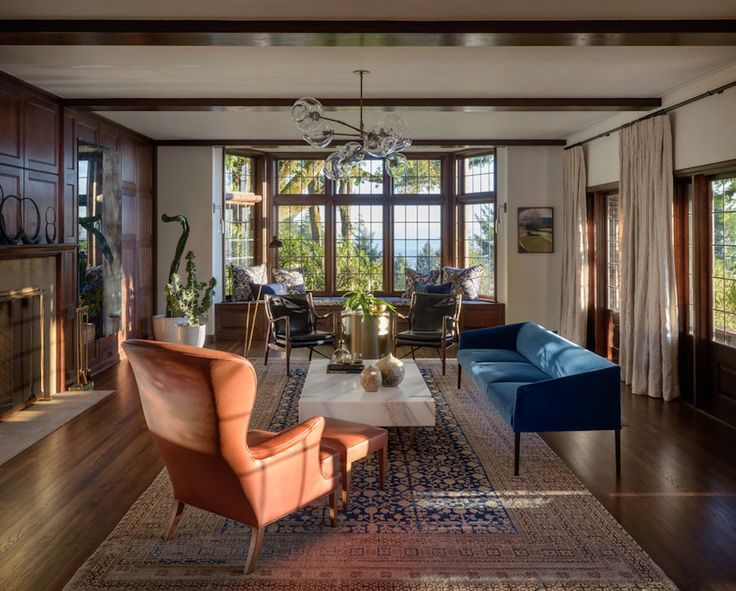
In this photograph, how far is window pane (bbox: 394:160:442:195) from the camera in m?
11.1

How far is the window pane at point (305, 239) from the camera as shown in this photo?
11.1 m

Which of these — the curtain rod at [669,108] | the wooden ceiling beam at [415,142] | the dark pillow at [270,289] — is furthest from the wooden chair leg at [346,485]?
the wooden ceiling beam at [415,142]

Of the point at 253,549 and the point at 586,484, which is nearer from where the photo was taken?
the point at 253,549

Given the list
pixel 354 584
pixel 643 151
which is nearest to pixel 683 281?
pixel 643 151

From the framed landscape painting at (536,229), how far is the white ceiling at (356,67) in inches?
132

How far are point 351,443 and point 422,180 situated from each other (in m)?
7.95

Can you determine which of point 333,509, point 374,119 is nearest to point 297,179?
point 374,119

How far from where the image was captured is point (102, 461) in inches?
181

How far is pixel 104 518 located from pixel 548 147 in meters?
8.10

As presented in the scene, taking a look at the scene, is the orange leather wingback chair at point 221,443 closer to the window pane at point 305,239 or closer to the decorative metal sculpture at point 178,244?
the decorative metal sculpture at point 178,244

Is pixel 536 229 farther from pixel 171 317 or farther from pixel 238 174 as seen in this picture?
pixel 171 317

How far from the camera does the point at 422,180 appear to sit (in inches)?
439

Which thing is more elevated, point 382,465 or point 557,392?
point 557,392

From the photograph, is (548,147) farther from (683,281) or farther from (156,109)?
(156,109)
